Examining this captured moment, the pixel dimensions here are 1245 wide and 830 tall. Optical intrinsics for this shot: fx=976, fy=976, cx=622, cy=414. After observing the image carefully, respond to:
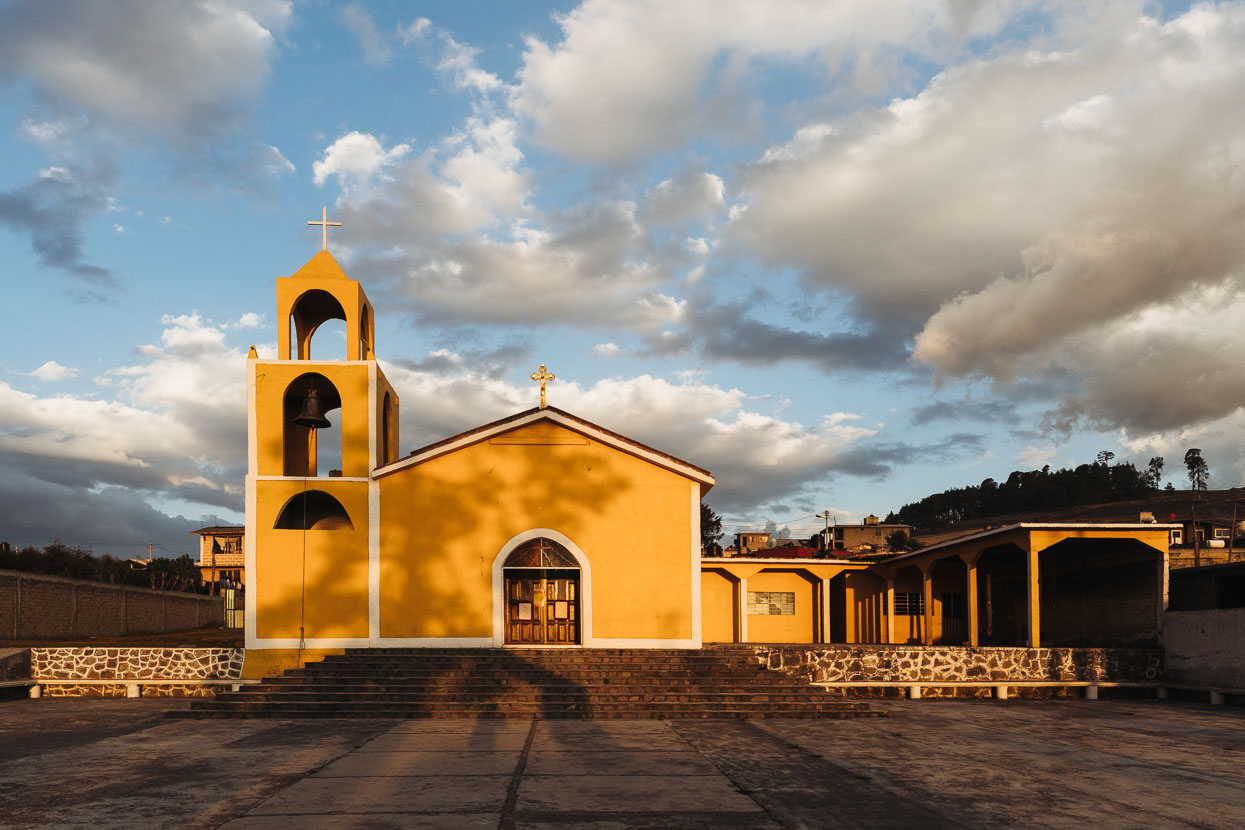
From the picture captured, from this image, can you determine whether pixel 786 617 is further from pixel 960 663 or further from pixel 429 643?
pixel 429 643

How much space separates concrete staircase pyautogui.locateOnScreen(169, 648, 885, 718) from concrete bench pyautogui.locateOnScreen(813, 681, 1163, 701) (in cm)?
270

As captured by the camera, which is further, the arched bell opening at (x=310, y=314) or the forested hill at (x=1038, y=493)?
the forested hill at (x=1038, y=493)

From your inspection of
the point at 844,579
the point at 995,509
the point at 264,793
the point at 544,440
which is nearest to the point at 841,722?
the point at 544,440

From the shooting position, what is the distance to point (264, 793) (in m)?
9.98

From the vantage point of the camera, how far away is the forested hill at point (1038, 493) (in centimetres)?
11812

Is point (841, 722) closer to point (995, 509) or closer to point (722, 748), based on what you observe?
point (722, 748)

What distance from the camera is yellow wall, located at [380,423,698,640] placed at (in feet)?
68.5

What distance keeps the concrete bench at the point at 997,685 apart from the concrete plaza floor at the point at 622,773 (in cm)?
379

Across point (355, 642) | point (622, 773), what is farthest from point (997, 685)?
point (355, 642)

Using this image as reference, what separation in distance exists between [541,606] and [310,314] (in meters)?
8.99

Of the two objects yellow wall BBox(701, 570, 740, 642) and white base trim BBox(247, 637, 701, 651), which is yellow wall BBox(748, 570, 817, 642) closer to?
yellow wall BBox(701, 570, 740, 642)

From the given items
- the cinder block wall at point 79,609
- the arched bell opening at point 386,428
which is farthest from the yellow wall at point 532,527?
the cinder block wall at point 79,609

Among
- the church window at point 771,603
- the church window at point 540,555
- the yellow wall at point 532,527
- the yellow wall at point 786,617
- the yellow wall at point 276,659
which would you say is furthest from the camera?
the church window at point 771,603

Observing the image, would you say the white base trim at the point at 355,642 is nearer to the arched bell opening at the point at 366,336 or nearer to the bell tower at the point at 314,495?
the bell tower at the point at 314,495
